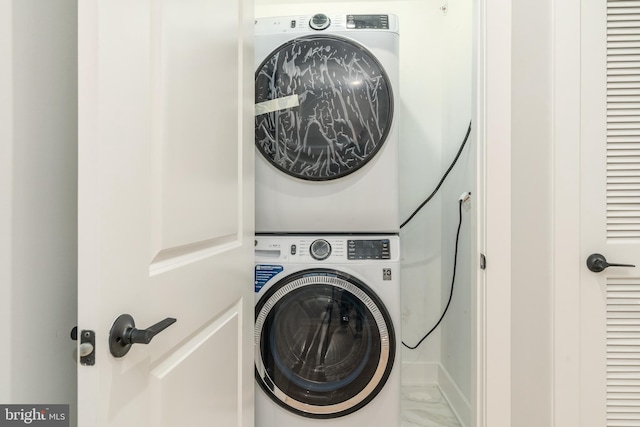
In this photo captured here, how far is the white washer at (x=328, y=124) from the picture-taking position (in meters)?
1.47

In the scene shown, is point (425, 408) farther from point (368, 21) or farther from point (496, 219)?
point (368, 21)

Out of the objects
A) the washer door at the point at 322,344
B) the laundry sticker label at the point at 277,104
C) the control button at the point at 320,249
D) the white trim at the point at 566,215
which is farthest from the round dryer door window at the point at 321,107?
the white trim at the point at 566,215

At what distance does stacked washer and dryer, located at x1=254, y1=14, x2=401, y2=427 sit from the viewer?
4.52ft

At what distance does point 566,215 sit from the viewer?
1.15 meters

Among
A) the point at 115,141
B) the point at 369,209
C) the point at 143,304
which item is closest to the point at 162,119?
the point at 115,141

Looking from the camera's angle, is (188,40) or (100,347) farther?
(188,40)

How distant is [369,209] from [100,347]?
3.75 feet

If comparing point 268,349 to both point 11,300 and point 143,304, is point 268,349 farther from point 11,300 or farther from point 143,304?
point 11,300

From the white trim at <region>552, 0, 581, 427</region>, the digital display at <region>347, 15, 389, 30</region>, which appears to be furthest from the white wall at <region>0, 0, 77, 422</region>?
the white trim at <region>552, 0, 581, 427</region>

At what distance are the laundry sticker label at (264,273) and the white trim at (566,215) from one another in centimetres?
104

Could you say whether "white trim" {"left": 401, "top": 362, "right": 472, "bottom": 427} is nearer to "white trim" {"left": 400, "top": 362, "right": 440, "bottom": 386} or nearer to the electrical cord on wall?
"white trim" {"left": 400, "top": 362, "right": 440, "bottom": 386}

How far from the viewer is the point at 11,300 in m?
0.54

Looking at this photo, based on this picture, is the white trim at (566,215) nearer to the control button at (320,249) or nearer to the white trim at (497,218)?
the white trim at (497,218)

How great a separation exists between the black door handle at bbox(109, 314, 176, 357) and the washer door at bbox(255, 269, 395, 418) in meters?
0.85
